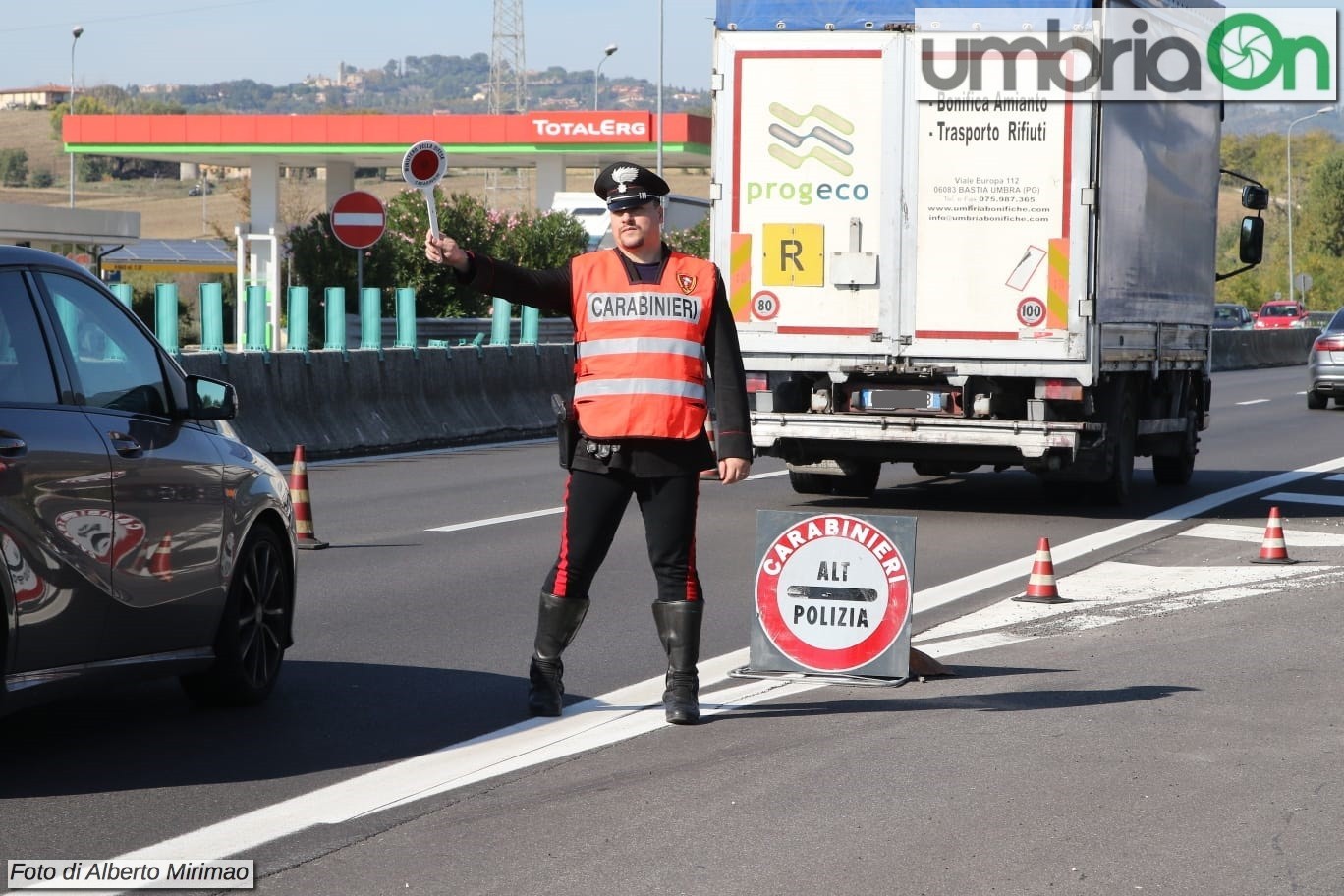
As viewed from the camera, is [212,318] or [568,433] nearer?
[568,433]

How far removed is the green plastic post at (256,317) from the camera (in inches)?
887

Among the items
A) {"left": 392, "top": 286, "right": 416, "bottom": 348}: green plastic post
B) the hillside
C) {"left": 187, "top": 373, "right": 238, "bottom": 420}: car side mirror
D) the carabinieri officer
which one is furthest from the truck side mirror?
the hillside

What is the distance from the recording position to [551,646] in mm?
7305

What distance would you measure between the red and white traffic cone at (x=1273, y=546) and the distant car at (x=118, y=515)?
6823 millimetres

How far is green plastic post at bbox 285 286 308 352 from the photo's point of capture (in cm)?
2231

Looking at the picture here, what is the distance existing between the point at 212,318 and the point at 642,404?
14065 millimetres

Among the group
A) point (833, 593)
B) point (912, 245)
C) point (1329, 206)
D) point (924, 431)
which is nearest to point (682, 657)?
point (833, 593)

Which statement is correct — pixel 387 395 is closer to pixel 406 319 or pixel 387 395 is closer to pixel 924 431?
pixel 406 319

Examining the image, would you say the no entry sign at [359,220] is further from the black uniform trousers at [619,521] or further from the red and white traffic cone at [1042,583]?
the black uniform trousers at [619,521]

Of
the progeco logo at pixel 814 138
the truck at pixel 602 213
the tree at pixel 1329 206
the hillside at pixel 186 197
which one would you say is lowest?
the progeco logo at pixel 814 138

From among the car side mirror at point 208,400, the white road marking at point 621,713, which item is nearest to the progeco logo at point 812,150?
the white road marking at point 621,713

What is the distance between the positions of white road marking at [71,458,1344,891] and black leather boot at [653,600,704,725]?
0.10 metres

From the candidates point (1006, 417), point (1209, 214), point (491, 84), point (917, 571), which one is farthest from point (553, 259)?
point (491, 84)

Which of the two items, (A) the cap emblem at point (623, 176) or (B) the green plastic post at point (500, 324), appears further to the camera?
(B) the green plastic post at point (500, 324)
